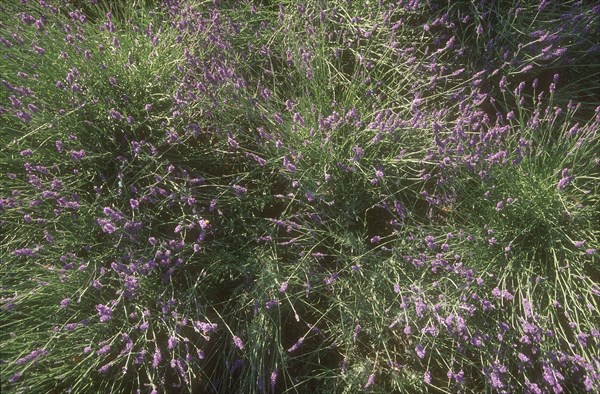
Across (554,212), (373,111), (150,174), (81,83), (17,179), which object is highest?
(81,83)

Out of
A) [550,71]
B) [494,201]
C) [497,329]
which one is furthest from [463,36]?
[497,329]

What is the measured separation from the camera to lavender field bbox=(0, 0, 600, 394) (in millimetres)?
2188

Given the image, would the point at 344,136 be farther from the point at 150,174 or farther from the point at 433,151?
the point at 150,174

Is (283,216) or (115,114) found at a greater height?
(115,114)

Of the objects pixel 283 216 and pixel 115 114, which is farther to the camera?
pixel 283 216

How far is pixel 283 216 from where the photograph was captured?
2.47 metres

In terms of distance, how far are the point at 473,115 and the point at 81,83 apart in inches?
71.7

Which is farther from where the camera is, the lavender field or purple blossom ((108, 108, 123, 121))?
purple blossom ((108, 108, 123, 121))

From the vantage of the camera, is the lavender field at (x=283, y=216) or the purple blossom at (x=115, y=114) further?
the purple blossom at (x=115, y=114)

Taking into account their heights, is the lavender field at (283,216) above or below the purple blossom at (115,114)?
below

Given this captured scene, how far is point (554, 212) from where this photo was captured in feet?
7.37

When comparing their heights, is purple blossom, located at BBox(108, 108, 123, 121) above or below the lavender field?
above

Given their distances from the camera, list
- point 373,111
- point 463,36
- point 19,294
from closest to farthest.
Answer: point 19,294 → point 373,111 → point 463,36

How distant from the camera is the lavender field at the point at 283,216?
219 centimetres
